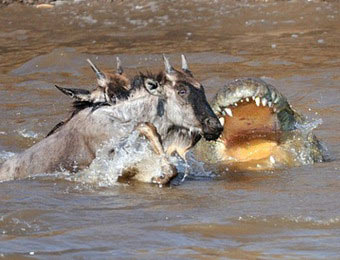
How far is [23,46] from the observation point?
521 inches

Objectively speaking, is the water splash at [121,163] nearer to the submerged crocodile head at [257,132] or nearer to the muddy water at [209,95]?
the muddy water at [209,95]

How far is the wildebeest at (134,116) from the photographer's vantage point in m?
6.45

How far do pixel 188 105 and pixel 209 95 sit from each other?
3663 mm

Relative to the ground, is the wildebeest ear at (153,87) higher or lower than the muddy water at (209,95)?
higher

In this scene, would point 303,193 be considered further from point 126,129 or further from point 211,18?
point 211,18

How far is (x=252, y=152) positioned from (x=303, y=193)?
1.07 meters

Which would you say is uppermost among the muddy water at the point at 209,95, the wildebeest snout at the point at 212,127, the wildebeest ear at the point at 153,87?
the wildebeest ear at the point at 153,87

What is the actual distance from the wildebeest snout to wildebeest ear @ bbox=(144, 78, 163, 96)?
374mm

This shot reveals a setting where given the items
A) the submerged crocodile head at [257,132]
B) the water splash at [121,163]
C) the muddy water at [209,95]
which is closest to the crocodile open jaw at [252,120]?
the submerged crocodile head at [257,132]

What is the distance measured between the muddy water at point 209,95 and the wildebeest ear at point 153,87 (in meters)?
0.60

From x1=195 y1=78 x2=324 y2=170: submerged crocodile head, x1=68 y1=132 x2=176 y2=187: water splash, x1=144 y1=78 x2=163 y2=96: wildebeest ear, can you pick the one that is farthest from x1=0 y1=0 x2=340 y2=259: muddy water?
x1=144 y1=78 x2=163 y2=96: wildebeest ear

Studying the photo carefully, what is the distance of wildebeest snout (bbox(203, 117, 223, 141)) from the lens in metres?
6.35

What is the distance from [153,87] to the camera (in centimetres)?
652

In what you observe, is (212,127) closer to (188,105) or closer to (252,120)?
(188,105)
